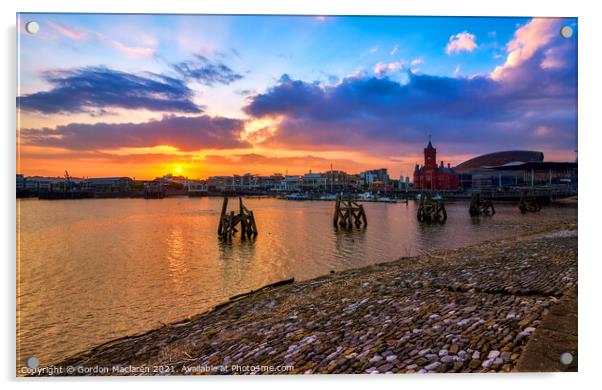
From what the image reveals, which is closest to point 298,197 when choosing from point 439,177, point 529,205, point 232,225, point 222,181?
point 439,177

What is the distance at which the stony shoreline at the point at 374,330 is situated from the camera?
4.06 m

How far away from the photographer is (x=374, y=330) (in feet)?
15.5

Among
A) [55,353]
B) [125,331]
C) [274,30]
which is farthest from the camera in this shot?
[125,331]

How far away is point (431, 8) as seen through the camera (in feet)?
20.4

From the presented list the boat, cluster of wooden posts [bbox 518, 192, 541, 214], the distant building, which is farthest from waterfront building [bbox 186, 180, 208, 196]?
the boat

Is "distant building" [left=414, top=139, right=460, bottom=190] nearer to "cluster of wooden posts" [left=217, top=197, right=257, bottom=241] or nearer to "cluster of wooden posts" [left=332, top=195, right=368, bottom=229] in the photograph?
"cluster of wooden posts" [left=332, top=195, right=368, bottom=229]

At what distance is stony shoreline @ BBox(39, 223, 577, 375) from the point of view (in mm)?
4062

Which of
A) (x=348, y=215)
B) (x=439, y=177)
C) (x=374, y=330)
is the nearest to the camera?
(x=374, y=330)

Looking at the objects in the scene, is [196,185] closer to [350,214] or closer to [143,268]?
[350,214]

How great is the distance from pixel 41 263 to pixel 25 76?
11.2 meters

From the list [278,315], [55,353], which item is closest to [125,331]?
[55,353]

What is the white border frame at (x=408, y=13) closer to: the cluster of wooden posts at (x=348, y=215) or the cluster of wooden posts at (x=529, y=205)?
the cluster of wooden posts at (x=348, y=215)
